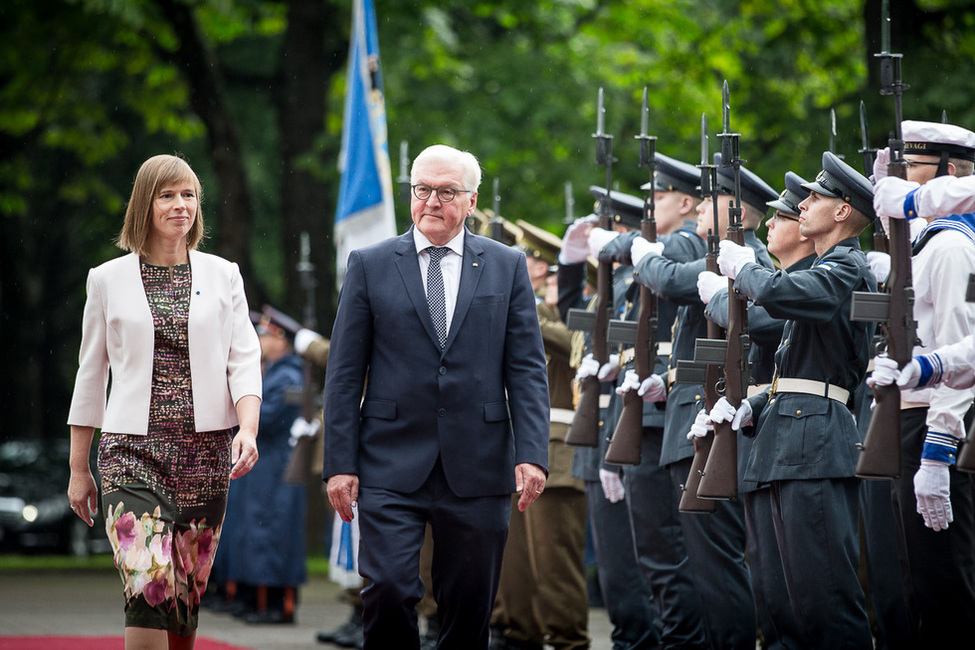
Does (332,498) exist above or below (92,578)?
above

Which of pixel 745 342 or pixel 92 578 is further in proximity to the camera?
pixel 92 578

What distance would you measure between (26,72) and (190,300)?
1264 cm

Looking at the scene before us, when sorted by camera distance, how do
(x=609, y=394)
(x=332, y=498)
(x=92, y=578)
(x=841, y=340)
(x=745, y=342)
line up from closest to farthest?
(x=332, y=498)
(x=841, y=340)
(x=745, y=342)
(x=609, y=394)
(x=92, y=578)

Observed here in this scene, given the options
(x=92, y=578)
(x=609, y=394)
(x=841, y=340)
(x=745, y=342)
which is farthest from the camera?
(x=92, y=578)

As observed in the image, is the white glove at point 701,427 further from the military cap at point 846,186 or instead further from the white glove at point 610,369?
the white glove at point 610,369

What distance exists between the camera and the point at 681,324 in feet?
22.8

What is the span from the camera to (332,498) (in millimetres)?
5105

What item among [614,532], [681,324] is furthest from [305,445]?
[681,324]

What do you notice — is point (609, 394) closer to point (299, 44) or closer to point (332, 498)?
point (332, 498)

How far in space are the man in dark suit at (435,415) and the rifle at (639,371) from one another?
1.68 metres

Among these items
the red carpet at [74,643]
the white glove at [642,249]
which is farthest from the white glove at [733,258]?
the red carpet at [74,643]

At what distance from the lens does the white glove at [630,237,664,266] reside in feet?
22.5

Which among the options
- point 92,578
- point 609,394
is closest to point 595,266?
point 609,394

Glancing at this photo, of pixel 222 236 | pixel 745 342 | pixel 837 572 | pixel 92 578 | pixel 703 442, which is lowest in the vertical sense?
pixel 92 578
